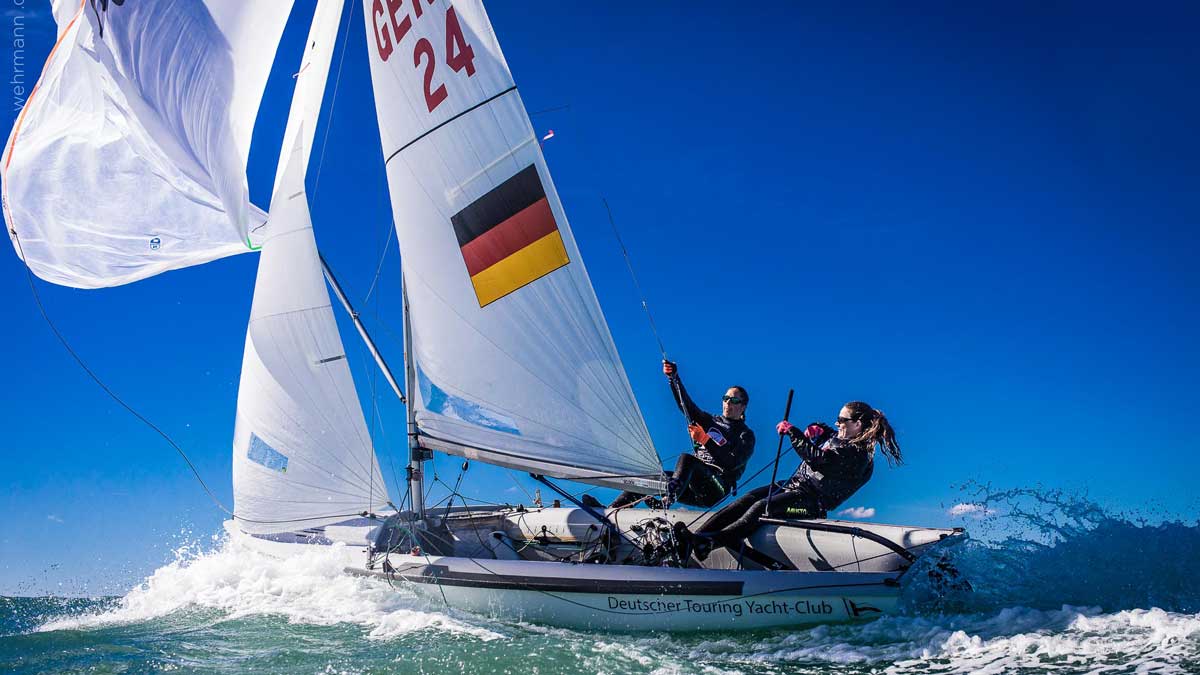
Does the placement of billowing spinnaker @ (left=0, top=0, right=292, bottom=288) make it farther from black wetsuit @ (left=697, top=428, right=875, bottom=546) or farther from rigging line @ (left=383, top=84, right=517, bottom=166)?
black wetsuit @ (left=697, top=428, right=875, bottom=546)

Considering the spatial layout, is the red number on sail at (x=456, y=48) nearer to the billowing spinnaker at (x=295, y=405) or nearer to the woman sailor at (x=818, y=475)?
the billowing spinnaker at (x=295, y=405)

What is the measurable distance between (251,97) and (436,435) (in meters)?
4.60

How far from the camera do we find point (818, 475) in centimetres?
698

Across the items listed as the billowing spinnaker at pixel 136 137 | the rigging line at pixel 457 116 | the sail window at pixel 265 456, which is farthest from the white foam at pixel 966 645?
the billowing spinnaker at pixel 136 137

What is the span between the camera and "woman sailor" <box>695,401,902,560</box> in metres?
A: 6.76

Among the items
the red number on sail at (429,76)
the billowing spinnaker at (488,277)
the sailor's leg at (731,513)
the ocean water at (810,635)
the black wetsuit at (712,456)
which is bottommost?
the ocean water at (810,635)

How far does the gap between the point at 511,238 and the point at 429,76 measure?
1.82m

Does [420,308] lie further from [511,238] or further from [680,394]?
[680,394]

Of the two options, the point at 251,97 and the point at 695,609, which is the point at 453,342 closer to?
the point at 695,609

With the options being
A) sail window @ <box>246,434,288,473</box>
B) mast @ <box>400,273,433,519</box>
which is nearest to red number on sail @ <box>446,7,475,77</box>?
mast @ <box>400,273,433,519</box>

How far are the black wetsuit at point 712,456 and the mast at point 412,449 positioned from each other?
225 cm

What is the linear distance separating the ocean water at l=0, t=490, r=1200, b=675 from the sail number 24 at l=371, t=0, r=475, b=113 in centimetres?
471

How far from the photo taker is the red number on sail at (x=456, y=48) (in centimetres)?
765

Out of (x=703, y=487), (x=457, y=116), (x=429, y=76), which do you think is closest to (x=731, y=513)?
(x=703, y=487)
